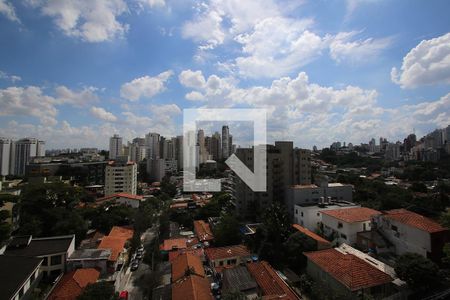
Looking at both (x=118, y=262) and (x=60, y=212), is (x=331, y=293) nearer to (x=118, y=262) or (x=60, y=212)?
(x=118, y=262)

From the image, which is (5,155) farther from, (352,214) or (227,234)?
(352,214)

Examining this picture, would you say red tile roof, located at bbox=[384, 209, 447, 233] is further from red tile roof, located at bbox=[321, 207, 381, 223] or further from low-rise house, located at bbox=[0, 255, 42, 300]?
low-rise house, located at bbox=[0, 255, 42, 300]

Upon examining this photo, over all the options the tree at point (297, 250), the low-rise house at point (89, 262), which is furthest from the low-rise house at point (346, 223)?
the low-rise house at point (89, 262)

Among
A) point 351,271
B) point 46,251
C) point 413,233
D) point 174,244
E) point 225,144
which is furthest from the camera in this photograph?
point 225,144

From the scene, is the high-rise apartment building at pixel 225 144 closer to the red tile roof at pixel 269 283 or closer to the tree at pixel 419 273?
the red tile roof at pixel 269 283

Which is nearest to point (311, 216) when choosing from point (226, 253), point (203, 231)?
point (226, 253)

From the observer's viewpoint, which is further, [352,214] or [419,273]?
[352,214]

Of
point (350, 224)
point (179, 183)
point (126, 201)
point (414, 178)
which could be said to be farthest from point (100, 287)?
point (414, 178)
